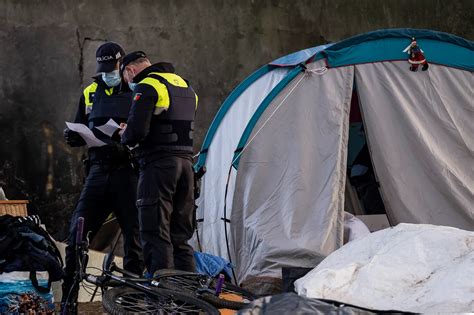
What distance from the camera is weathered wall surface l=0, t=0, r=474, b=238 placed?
29.7ft

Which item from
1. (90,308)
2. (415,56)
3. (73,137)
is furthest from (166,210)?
(415,56)

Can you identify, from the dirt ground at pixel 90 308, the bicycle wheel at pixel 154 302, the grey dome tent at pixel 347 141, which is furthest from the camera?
the grey dome tent at pixel 347 141

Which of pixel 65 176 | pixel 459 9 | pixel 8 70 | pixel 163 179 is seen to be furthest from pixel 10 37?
pixel 459 9

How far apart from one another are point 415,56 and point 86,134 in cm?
275

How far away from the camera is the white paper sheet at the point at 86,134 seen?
6434 mm

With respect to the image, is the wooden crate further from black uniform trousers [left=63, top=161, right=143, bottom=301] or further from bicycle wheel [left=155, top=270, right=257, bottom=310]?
bicycle wheel [left=155, top=270, right=257, bottom=310]

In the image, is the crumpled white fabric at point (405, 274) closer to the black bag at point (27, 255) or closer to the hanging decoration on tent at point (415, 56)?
the black bag at point (27, 255)

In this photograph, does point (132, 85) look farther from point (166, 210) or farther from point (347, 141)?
point (347, 141)

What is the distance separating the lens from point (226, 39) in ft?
33.0

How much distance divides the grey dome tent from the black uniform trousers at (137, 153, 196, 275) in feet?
3.94

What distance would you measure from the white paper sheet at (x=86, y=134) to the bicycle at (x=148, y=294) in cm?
176

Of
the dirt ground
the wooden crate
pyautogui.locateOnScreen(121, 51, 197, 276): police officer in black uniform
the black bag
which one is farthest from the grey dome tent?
the black bag

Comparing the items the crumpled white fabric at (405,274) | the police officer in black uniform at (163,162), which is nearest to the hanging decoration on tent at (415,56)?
the police officer in black uniform at (163,162)

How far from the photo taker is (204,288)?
488 centimetres
